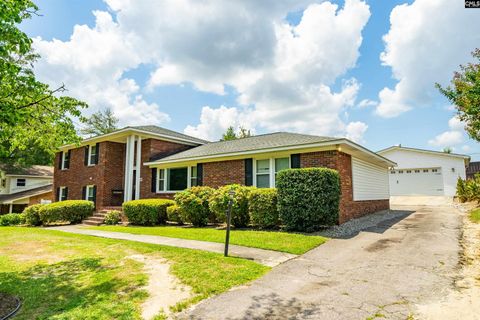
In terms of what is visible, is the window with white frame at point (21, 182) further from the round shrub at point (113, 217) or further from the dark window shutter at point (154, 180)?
the dark window shutter at point (154, 180)

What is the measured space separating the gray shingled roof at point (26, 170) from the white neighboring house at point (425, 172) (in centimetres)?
3945

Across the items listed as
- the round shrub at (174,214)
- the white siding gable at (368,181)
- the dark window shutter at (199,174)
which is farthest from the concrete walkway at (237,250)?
the white siding gable at (368,181)

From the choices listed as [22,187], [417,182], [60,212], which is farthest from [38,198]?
[417,182]

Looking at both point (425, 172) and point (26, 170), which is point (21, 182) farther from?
point (425, 172)

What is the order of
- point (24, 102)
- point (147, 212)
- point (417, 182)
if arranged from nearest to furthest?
point (24, 102) → point (147, 212) → point (417, 182)

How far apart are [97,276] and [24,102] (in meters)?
3.76

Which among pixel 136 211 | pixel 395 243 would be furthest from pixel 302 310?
pixel 136 211

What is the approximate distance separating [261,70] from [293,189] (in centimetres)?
713

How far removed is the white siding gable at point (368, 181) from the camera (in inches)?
490

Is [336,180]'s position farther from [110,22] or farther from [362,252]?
[110,22]

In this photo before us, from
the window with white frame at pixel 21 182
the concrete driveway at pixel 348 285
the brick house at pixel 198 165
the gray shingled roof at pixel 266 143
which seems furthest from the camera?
the window with white frame at pixel 21 182

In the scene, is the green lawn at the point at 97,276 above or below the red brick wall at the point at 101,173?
below

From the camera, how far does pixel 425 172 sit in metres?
23.7

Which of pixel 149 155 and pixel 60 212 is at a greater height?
pixel 149 155
